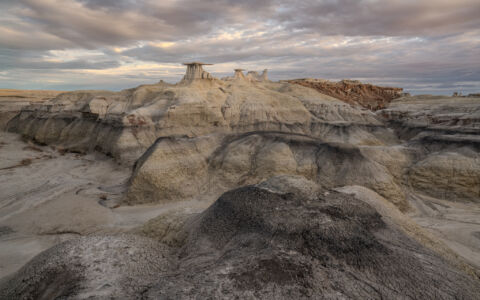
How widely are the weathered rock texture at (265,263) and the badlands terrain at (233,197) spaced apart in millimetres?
25

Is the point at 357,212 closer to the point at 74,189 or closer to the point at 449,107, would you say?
the point at 74,189

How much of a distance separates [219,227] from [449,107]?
32.0 meters

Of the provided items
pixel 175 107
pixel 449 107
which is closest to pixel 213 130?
pixel 175 107

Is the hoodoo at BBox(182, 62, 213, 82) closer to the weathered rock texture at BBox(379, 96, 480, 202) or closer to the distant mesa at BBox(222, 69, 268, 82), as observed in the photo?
the distant mesa at BBox(222, 69, 268, 82)

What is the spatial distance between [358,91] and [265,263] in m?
49.1

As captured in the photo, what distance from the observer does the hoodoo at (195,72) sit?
28.5 m

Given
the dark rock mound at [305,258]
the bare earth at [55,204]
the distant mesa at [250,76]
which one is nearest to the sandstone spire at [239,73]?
the distant mesa at [250,76]

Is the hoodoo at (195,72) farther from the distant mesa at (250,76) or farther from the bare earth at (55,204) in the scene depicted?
the bare earth at (55,204)

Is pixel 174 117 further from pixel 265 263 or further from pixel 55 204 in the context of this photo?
pixel 265 263

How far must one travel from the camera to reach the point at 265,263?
12.1 ft

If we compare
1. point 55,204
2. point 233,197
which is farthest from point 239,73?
point 233,197

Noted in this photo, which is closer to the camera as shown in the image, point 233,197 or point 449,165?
point 233,197

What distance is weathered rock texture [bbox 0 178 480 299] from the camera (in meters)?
3.42

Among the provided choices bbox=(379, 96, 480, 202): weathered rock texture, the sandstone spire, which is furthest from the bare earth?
the sandstone spire
